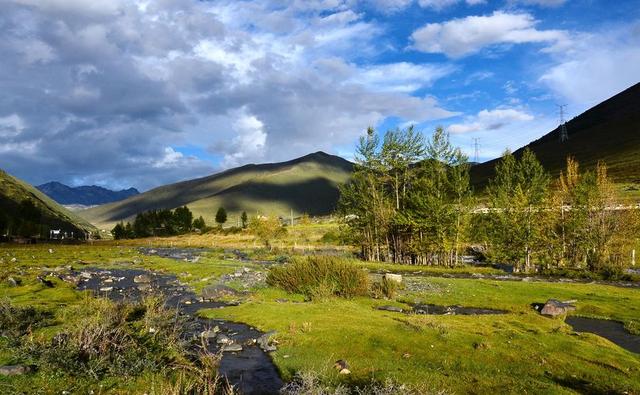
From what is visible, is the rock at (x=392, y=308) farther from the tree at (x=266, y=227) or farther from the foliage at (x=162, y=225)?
the foliage at (x=162, y=225)

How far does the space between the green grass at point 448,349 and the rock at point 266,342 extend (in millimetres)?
492

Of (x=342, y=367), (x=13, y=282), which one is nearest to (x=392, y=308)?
(x=342, y=367)

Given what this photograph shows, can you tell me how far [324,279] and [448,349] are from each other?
15579 millimetres

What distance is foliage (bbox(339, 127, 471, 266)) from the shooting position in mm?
63438

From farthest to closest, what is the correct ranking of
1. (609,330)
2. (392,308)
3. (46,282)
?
(46,282) < (392,308) < (609,330)

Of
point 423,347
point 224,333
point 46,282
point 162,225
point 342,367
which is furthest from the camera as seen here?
point 162,225

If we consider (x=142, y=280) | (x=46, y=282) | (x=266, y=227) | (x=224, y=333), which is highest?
(x=266, y=227)

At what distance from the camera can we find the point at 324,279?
111 feet

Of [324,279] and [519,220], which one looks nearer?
[324,279]

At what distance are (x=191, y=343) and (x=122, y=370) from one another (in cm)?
613

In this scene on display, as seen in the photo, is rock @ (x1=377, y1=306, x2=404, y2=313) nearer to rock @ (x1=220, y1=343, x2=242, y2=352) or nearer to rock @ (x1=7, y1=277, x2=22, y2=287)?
rock @ (x1=220, y1=343, x2=242, y2=352)

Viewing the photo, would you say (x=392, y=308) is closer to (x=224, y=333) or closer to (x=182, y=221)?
(x=224, y=333)

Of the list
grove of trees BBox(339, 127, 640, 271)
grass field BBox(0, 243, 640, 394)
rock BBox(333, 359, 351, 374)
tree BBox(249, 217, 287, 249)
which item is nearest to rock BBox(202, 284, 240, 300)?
grass field BBox(0, 243, 640, 394)

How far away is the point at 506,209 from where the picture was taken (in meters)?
60.7
